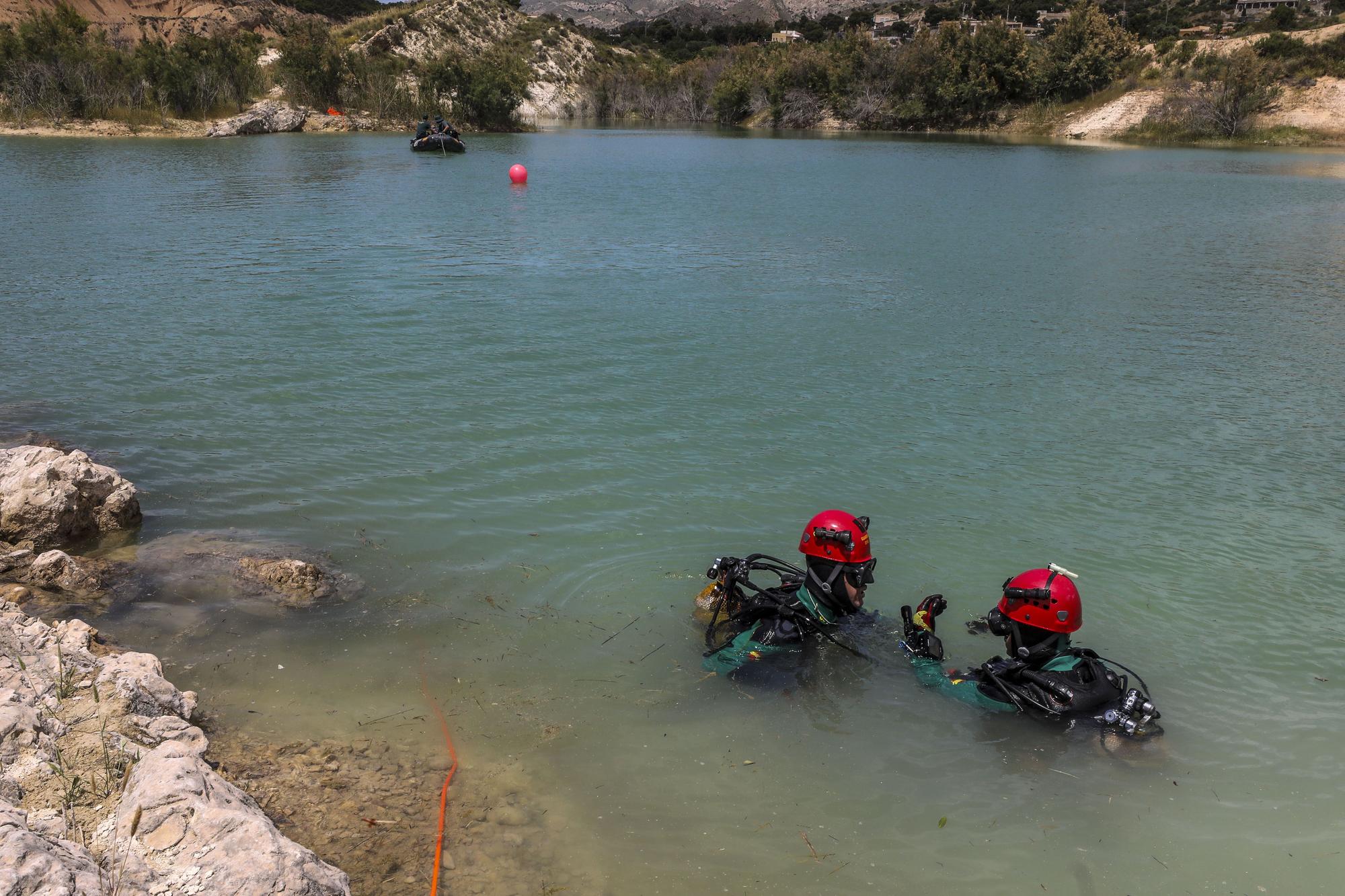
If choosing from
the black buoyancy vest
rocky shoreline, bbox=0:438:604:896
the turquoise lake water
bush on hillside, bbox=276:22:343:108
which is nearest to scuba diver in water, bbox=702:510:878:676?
the turquoise lake water

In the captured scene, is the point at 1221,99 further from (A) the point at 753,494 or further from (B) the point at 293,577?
(B) the point at 293,577

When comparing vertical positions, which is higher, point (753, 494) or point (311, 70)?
point (311, 70)

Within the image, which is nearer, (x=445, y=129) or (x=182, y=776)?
(x=182, y=776)

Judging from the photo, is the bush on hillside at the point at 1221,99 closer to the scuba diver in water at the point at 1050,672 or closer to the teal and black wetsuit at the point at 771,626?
the scuba diver in water at the point at 1050,672

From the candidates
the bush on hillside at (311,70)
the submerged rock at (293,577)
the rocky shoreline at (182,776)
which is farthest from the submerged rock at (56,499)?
the bush on hillside at (311,70)

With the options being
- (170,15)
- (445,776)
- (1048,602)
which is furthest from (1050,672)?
(170,15)

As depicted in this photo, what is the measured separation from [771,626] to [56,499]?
17.9 ft

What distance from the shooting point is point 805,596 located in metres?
5.61

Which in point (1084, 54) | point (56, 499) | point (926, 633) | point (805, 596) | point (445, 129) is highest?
point (1084, 54)

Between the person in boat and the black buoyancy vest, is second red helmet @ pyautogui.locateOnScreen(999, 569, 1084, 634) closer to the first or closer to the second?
the black buoyancy vest

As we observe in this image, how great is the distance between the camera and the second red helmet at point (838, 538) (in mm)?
5523

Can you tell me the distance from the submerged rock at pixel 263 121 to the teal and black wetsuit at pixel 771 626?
59.7 metres

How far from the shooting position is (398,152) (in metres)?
46.6

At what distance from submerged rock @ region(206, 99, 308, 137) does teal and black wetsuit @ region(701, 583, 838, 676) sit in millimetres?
59747
